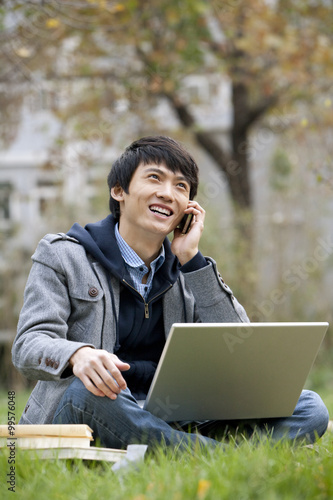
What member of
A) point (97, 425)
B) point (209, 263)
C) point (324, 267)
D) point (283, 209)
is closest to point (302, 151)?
point (283, 209)

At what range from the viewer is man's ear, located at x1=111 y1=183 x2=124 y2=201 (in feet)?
10.2

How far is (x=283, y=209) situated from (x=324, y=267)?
1.12 m

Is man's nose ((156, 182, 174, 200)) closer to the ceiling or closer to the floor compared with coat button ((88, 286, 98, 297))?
closer to the ceiling

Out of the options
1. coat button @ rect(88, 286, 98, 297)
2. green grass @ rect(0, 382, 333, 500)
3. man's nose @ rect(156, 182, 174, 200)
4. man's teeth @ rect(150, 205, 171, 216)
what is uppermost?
man's nose @ rect(156, 182, 174, 200)

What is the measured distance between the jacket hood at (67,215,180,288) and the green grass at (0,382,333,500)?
2.87 ft

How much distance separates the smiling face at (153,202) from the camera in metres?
2.96

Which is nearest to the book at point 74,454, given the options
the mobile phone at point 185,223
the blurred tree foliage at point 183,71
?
the mobile phone at point 185,223

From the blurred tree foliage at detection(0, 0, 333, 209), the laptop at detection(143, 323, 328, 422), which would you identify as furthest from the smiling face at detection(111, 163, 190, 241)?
the blurred tree foliage at detection(0, 0, 333, 209)

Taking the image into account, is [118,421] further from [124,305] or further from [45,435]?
[124,305]

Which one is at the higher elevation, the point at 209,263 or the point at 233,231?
the point at 209,263

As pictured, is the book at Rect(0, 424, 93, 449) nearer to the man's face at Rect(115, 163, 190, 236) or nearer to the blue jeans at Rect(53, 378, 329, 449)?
the blue jeans at Rect(53, 378, 329, 449)

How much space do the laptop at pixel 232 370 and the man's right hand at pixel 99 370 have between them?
0.14m

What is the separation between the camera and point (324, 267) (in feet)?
36.6

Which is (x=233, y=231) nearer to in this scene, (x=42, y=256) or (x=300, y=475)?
(x=42, y=256)
